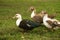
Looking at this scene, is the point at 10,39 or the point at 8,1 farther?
the point at 8,1

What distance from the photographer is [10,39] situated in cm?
1064

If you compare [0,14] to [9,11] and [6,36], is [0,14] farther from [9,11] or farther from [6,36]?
[6,36]

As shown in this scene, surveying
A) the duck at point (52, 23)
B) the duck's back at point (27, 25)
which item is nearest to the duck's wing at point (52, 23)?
the duck at point (52, 23)

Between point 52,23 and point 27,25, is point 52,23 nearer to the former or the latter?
point 52,23

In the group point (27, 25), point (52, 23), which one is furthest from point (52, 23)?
point (27, 25)

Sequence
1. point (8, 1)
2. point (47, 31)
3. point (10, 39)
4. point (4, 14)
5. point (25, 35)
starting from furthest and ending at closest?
point (8, 1) < point (4, 14) < point (47, 31) < point (25, 35) < point (10, 39)

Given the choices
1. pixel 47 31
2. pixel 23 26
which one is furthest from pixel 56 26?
pixel 23 26

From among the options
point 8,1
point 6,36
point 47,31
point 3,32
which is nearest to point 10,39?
point 6,36

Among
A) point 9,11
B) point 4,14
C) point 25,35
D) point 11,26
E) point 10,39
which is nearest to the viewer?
point 10,39

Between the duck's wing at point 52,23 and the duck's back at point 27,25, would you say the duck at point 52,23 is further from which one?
the duck's back at point 27,25

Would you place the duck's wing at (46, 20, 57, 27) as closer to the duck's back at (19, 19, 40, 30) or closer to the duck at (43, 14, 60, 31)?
the duck at (43, 14, 60, 31)

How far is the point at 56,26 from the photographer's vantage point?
38.6 feet

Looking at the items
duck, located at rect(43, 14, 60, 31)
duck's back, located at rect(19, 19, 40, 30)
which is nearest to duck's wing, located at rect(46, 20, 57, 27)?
duck, located at rect(43, 14, 60, 31)

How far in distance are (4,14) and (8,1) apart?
23.7 ft
